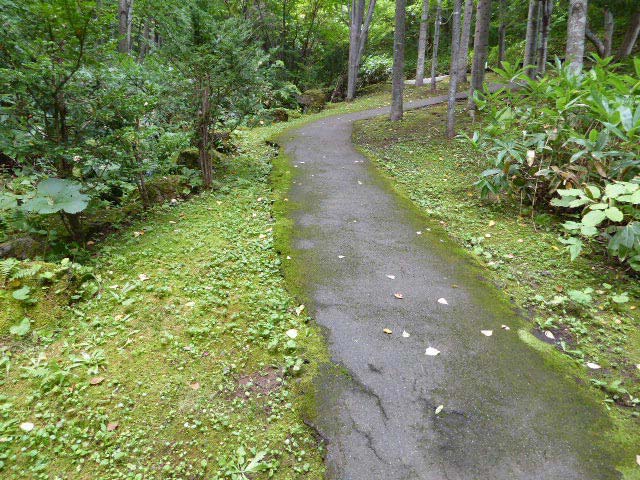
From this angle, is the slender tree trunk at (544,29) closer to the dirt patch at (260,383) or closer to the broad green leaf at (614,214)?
the broad green leaf at (614,214)

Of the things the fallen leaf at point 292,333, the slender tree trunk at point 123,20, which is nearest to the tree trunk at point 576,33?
the fallen leaf at point 292,333

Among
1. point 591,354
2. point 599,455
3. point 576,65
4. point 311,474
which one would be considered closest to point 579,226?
point 591,354

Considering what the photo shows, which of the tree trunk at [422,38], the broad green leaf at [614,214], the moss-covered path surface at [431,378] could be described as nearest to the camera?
the moss-covered path surface at [431,378]

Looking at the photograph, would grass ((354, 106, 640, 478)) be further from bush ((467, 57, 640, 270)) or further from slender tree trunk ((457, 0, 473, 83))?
slender tree trunk ((457, 0, 473, 83))

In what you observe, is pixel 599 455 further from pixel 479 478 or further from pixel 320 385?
pixel 320 385

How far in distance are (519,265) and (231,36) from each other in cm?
517

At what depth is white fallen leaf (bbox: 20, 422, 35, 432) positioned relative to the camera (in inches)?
91.2

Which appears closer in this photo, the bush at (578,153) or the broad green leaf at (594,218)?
the broad green leaf at (594,218)

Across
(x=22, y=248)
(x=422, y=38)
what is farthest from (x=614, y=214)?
(x=422, y=38)

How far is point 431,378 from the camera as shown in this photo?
2754 millimetres

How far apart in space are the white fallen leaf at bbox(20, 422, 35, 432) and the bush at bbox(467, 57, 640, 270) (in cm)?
450

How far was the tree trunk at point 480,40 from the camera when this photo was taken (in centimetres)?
884

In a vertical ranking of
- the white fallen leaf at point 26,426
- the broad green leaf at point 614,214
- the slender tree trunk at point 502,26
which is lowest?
the white fallen leaf at point 26,426

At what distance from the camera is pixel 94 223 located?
484 centimetres
